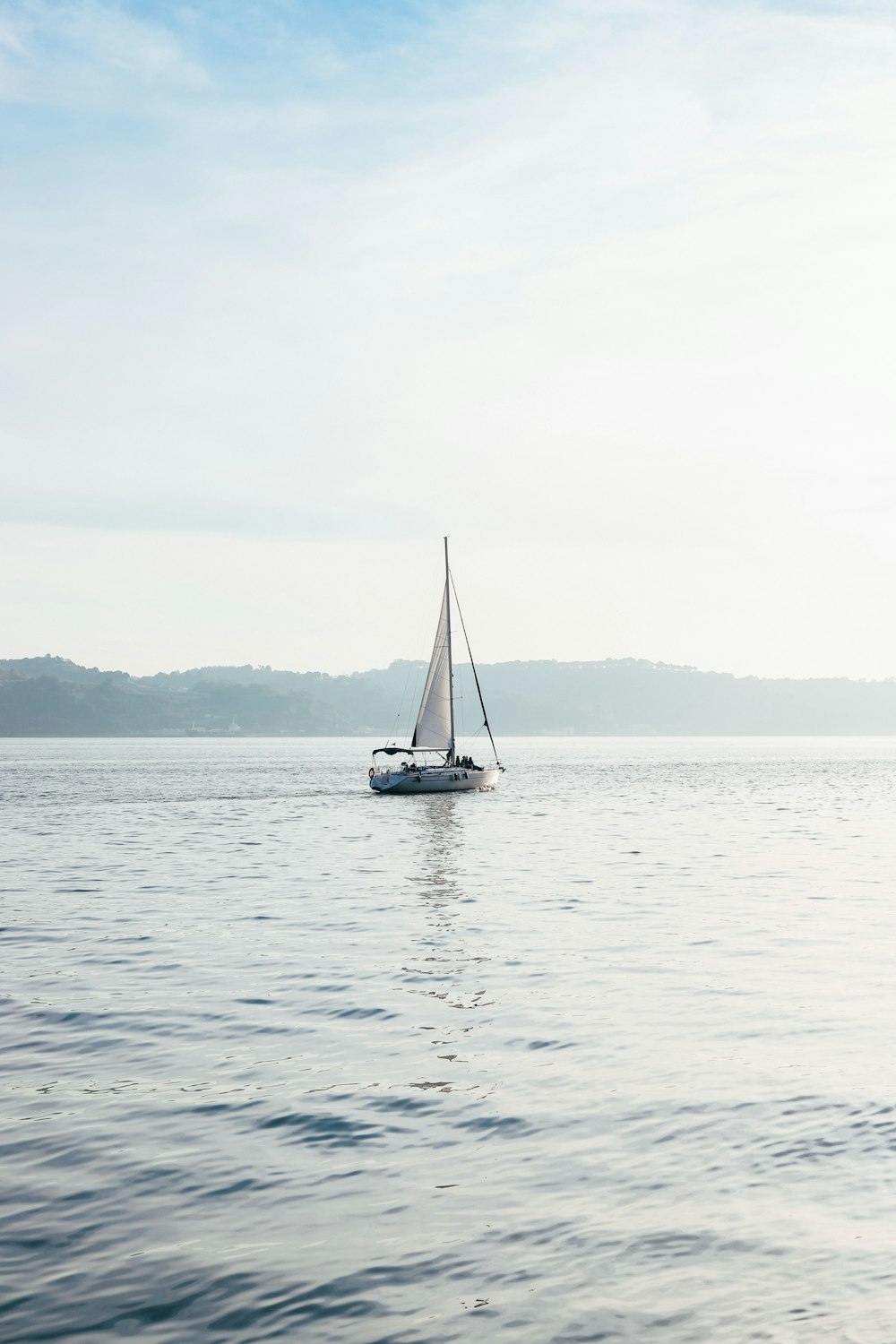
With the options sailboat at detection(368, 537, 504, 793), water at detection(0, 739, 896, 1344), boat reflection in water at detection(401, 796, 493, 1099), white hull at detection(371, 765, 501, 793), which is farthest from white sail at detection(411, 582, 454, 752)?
water at detection(0, 739, 896, 1344)

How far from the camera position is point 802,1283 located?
10.8 meters

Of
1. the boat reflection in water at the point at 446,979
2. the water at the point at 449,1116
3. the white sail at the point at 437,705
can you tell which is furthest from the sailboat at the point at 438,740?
the water at the point at 449,1116

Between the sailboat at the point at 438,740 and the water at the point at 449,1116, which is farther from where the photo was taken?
the sailboat at the point at 438,740

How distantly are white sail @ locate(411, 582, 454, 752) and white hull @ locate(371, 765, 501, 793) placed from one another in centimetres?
213

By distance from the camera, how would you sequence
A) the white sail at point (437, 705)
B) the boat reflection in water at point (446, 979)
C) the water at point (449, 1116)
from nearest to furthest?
1. the water at point (449, 1116)
2. the boat reflection in water at point (446, 979)
3. the white sail at point (437, 705)

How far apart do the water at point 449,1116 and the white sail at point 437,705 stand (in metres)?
56.2

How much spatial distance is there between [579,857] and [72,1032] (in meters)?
33.4

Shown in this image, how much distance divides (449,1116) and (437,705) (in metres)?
80.7

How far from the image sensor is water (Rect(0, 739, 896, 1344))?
10.5 metres

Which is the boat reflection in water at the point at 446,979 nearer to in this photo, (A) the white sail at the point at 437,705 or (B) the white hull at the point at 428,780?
(A) the white sail at the point at 437,705

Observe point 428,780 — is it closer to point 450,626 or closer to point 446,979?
point 450,626

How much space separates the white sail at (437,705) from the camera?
95.8 meters

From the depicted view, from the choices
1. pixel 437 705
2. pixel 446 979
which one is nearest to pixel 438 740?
pixel 437 705

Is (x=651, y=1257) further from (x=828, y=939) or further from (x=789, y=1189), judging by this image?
(x=828, y=939)
